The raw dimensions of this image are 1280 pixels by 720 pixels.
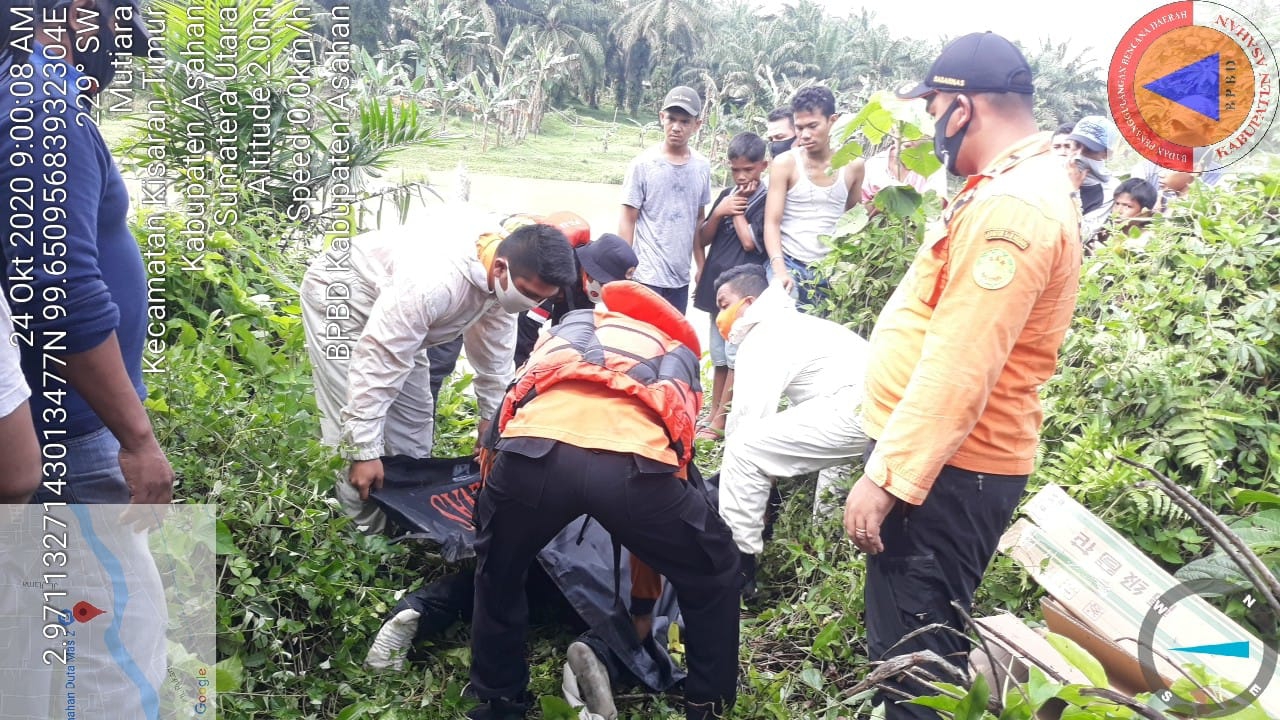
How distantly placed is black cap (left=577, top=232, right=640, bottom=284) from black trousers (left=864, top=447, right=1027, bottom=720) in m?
1.87

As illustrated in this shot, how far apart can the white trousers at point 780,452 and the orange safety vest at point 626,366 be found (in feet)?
2.19

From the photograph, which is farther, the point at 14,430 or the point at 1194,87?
the point at 1194,87

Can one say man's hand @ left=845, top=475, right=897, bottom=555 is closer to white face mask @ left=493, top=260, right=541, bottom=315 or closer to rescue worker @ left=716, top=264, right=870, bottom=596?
rescue worker @ left=716, top=264, right=870, bottom=596

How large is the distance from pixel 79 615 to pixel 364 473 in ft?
4.19

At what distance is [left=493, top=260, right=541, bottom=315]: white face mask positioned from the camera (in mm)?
2908

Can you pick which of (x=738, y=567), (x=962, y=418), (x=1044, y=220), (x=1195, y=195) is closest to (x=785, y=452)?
(x=738, y=567)

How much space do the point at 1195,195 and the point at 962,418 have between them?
2.67 meters

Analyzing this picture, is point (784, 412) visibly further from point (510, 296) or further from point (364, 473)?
point (364, 473)

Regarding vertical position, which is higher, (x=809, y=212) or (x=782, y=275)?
(x=809, y=212)

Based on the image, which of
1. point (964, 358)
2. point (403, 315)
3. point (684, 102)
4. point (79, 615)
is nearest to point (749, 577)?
point (403, 315)

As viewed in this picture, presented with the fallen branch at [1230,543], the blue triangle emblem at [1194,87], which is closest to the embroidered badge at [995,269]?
the fallen branch at [1230,543]

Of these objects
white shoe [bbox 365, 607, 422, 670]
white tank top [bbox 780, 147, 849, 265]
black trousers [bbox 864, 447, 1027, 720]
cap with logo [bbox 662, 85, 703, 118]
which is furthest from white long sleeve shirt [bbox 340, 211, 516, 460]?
cap with logo [bbox 662, 85, 703, 118]

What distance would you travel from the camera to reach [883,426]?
2107 millimetres

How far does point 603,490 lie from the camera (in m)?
2.24
